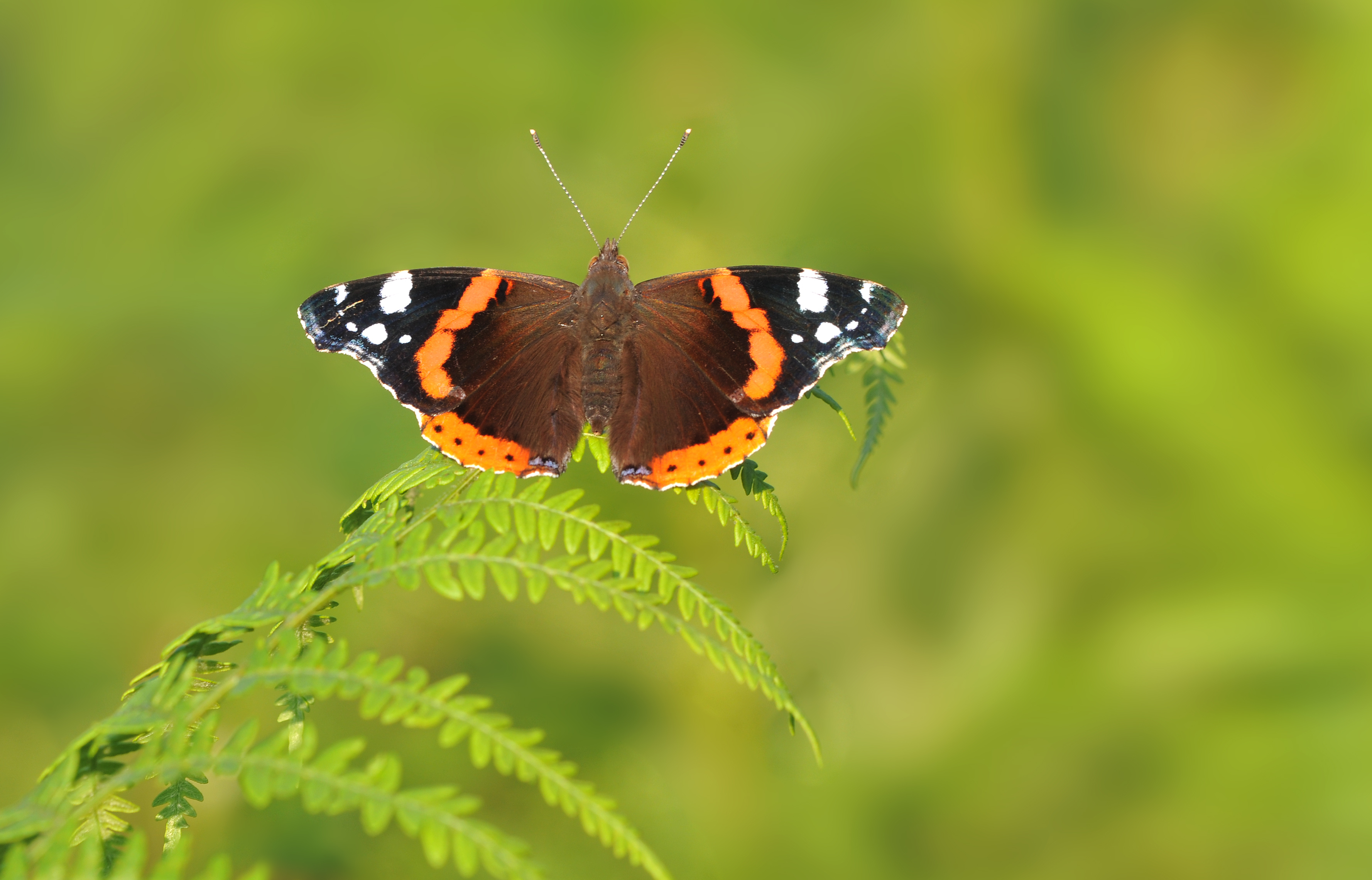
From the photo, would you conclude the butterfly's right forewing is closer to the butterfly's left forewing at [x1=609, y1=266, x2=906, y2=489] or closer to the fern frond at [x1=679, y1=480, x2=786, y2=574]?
the butterfly's left forewing at [x1=609, y1=266, x2=906, y2=489]

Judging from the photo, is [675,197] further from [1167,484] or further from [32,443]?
[32,443]

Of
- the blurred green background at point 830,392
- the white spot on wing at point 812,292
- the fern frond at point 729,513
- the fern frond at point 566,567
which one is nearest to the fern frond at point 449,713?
the fern frond at point 566,567

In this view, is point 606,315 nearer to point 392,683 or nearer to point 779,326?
point 779,326

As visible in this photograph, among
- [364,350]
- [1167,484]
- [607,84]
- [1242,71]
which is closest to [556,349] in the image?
[364,350]

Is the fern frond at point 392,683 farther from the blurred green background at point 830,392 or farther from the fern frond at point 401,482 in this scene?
the blurred green background at point 830,392

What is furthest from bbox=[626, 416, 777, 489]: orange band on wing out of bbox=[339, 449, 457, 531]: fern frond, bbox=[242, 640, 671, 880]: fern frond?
bbox=[242, 640, 671, 880]: fern frond
